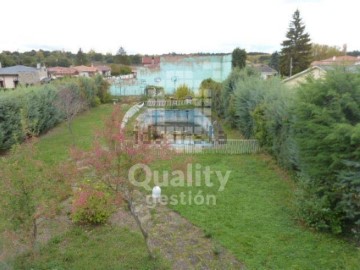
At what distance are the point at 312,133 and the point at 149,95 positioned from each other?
26.2m

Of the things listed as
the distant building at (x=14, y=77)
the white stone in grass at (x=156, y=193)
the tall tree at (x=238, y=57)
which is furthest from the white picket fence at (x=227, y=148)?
the distant building at (x=14, y=77)

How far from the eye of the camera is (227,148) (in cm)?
1297

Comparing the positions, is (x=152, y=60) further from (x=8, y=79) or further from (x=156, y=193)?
(x=156, y=193)

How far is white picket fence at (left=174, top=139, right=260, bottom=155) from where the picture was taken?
1287 cm

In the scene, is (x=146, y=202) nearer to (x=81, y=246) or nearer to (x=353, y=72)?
(x=81, y=246)

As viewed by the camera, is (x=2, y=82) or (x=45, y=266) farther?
(x=2, y=82)

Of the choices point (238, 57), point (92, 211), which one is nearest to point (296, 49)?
point (238, 57)

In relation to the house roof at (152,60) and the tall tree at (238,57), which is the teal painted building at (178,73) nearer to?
the tall tree at (238,57)

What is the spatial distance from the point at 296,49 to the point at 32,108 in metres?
41.1

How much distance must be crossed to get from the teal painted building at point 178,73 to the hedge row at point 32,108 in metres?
10.1

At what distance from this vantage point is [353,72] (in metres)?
6.79

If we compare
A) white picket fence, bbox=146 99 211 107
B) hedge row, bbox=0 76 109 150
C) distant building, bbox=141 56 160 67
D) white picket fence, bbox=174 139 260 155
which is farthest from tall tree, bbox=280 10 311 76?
white picket fence, bbox=174 139 260 155

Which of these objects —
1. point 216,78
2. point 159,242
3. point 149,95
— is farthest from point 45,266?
point 216,78

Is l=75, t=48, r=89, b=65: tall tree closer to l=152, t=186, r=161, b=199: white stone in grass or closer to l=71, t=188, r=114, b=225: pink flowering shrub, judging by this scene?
l=152, t=186, r=161, b=199: white stone in grass
